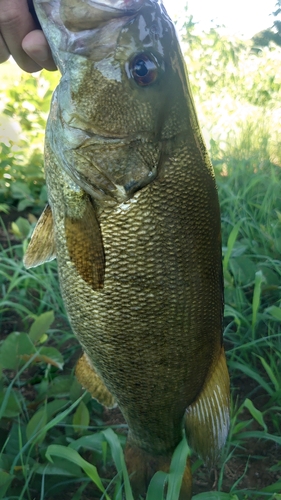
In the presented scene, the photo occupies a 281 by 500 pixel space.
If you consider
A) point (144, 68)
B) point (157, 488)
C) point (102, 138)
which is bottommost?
point (157, 488)

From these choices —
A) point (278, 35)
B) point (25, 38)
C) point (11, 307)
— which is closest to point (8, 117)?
point (11, 307)

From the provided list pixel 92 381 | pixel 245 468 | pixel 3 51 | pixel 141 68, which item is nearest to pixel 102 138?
pixel 141 68

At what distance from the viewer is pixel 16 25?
147 centimetres

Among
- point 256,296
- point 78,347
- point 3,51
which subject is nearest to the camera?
point 3,51

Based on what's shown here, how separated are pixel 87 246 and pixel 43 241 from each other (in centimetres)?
23

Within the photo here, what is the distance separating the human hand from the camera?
141 centimetres

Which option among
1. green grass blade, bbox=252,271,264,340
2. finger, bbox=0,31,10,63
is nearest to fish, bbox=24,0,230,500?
finger, bbox=0,31,10,63

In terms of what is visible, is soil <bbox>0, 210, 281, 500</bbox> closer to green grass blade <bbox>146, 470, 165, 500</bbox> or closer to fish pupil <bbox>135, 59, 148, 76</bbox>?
green grass blade <bbox>146, 470, 165, 500</bbox>

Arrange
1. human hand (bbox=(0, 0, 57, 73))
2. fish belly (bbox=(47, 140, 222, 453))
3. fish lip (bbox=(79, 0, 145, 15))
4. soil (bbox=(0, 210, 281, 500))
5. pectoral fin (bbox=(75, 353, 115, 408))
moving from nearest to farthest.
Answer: fish lip (bbox=(79, 0, 145, 15)) → fish belly (bbox=(47, 140, 222, 453)) → human hand (bbox=(0, 0, 57, 73)) → pectoral fin (bbox=(75, 353, 115, 408)) → soil (bbox=(0, 210, 281, 500))

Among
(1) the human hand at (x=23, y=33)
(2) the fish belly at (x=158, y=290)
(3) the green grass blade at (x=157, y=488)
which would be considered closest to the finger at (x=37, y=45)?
(1) the human hand at (x=23, y=33)

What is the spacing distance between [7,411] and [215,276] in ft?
3.13

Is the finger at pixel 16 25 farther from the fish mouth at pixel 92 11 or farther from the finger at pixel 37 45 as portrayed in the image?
the fish mouth at pixel 92 11

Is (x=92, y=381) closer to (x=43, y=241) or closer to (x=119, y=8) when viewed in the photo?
(x=43, y=241)

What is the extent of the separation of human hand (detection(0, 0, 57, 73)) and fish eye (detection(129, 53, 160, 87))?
381 millimetres
